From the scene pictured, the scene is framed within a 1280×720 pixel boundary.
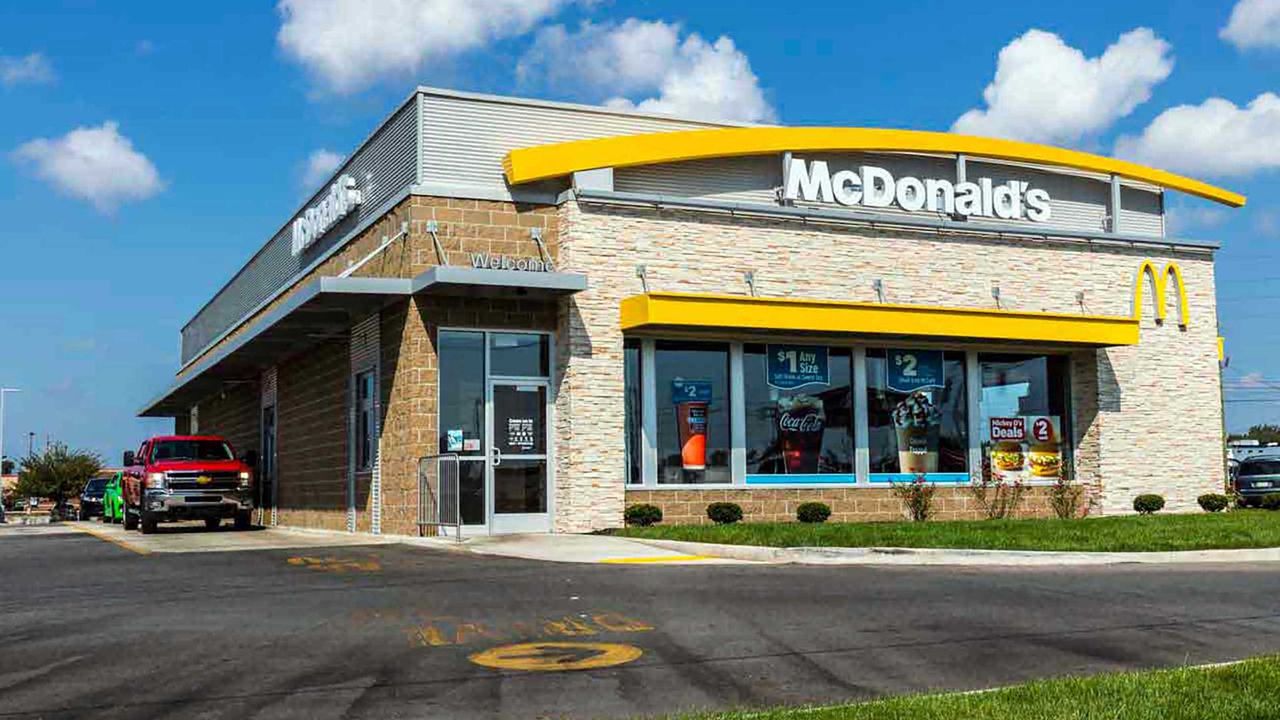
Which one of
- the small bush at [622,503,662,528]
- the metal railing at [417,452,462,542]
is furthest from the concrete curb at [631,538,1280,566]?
the metal railing at [417,452,462,542]

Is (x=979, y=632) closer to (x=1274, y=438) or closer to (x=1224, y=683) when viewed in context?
(x=1224, y=683)

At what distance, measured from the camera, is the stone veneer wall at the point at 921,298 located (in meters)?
23.0

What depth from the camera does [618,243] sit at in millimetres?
23469

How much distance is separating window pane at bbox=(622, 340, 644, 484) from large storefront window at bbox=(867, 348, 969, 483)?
5.04 meters

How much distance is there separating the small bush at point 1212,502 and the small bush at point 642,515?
504 inches

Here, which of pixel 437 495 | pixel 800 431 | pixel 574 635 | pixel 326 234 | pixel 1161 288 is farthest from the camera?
pixel 326 234

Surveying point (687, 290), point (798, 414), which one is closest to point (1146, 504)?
point (798, 414)

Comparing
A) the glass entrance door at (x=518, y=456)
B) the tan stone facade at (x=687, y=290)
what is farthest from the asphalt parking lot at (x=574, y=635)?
the tan stone facade at (x=687, y=290)

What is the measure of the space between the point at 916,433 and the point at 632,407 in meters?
6.34

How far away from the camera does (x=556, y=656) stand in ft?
31.2

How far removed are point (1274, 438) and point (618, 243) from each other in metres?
119

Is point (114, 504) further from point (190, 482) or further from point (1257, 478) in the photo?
point (1257, 478)

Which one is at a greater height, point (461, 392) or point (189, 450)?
point (461, 392)

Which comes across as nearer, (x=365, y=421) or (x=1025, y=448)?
(x=365, y=421)
